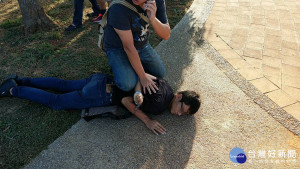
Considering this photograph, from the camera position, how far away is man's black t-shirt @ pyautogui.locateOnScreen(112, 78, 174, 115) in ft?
9.23

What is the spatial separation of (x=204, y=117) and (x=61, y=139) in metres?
1.87

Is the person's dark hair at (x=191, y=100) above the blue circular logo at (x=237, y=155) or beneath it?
above

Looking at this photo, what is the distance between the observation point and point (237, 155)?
2.74 metres

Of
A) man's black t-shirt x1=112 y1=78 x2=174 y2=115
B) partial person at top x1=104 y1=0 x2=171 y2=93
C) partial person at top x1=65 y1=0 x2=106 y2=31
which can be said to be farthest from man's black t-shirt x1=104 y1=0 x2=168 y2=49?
partial person at top x1=65 y1=0 x2=106 y2=31

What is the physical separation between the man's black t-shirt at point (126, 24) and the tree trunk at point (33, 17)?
228 centimetres

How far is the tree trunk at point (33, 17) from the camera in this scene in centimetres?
433

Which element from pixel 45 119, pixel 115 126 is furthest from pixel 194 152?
pixel 45 119

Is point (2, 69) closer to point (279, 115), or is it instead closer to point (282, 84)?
point (279, 115)

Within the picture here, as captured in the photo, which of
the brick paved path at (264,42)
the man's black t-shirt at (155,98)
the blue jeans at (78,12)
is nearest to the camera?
the man's black t-shirt at (155,98)

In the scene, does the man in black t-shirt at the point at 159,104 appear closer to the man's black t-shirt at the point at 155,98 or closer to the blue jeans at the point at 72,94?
the man's black t-shirt at the point at 155,98

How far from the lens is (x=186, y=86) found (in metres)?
3.62

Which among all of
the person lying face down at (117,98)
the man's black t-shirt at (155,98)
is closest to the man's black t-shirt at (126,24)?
the person lying face down at (117,98)

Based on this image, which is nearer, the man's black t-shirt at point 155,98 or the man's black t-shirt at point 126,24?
the man's black t-shirt at point 126,24

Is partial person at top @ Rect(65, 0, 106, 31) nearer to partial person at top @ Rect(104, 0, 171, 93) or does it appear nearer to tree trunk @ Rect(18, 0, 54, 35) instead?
tree trunk @ Rect(18, 0, 54, 35)
